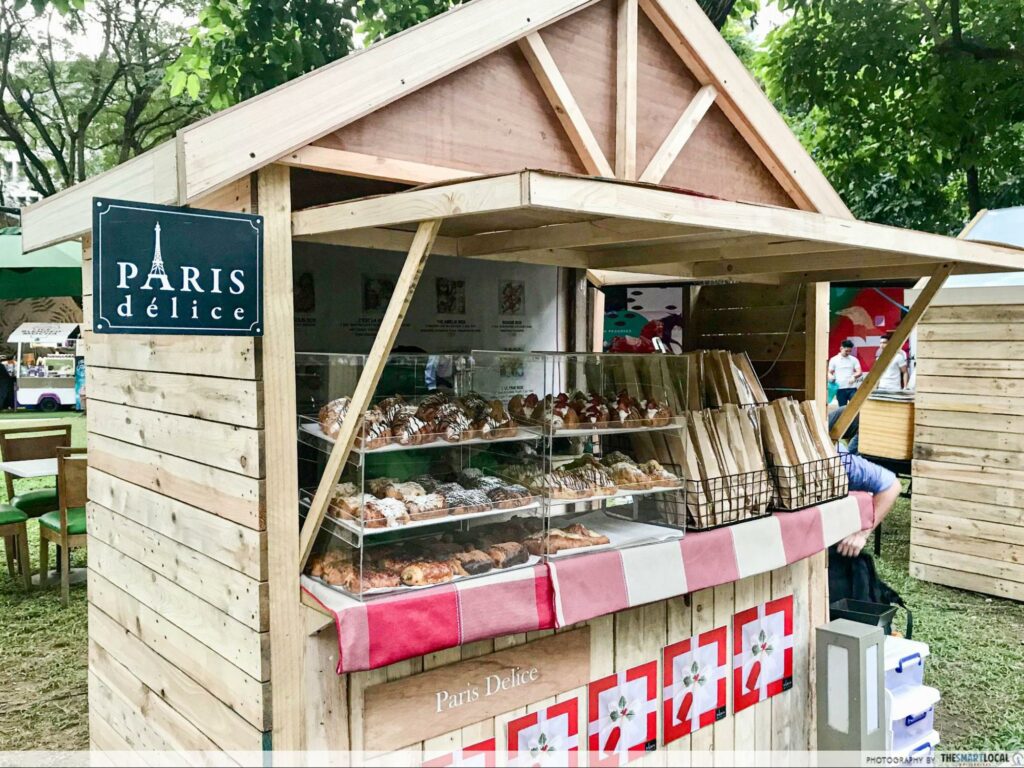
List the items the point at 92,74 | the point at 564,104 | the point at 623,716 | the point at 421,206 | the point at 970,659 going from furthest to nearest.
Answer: the point at 92,74 < the point at 970,659 < the point at 564,104 < the point at 623,716 < the point at 421,206

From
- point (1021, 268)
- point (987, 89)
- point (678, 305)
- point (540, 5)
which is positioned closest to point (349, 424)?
point (540, 5)

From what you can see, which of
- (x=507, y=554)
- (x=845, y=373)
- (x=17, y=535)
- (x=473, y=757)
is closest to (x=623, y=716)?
(x=473, y=757)

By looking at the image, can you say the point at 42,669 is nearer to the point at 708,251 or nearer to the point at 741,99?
the point at 708,251

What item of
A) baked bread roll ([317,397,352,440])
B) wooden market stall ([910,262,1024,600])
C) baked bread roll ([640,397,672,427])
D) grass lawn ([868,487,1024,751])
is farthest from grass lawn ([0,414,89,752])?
wooden market stall ([910,262,1024,600])

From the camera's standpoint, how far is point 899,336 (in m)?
3.57

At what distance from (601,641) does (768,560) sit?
688mm

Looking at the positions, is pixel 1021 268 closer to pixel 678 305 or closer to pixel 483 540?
pixel 678 305

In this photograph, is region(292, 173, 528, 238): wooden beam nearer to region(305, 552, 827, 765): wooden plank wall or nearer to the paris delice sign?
the paris delice sign

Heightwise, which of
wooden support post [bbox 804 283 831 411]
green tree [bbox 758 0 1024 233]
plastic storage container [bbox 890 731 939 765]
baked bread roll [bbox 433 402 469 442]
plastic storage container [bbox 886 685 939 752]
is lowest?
plastic storage container [bbox 890 731 939 765]

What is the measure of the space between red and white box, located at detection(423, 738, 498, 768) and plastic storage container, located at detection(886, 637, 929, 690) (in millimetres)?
1958

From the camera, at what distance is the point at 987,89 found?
349 inches

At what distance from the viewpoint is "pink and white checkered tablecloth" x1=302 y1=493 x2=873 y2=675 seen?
2.13 meters

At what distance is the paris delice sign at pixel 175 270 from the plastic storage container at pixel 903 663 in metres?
3.04

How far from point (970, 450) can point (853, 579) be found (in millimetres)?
2867
